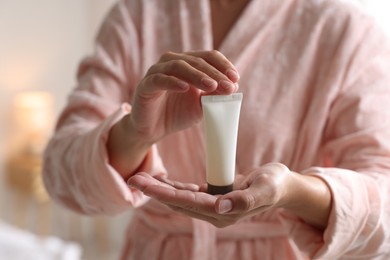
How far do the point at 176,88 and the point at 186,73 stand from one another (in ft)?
0.06

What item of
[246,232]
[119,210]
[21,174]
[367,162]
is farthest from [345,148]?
[21,174]

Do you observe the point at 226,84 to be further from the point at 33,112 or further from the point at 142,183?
the point at 33,112

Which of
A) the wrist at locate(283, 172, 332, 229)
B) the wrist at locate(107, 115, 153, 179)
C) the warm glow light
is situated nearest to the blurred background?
the warm glow light

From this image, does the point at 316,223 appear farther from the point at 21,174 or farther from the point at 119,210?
the point at 21,174

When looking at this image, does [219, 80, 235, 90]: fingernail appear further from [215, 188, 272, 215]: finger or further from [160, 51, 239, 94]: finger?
[215, 188, 272, 215]: finger

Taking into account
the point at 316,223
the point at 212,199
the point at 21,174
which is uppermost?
the point at 212,199

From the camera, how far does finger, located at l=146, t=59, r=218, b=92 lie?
0.56 meters

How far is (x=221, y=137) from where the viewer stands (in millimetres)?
600

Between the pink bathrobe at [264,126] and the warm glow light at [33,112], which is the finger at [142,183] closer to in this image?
the pink bathrobe at [264,126]

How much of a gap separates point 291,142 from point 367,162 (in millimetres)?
109

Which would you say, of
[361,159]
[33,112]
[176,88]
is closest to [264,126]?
[361,159]

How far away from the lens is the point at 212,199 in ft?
1.85

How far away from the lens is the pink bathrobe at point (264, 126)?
0.71 metres

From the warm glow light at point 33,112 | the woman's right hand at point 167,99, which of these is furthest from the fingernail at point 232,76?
the warm glow light at point 33,112
